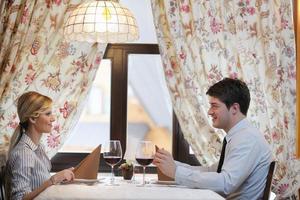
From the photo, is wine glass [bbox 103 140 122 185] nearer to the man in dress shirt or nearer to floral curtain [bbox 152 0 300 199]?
the man in dress shirt

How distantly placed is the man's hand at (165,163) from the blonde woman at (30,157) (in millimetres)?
399

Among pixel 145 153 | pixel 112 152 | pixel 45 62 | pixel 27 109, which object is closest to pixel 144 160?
pixel 145 153

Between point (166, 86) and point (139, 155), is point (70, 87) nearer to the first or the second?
point (166, 86)

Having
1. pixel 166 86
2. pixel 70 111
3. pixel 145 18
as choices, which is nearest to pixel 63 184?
pixel 70 111

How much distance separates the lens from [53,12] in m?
3.46

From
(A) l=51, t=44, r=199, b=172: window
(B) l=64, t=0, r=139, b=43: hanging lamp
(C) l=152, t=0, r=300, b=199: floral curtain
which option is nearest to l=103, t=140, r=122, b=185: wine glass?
(B) l=64, t=0, r=139, b=43: hanging lamp

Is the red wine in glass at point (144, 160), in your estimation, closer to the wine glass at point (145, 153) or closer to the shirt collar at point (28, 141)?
the wine glass at point (145, 153)

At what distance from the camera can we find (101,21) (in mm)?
2768

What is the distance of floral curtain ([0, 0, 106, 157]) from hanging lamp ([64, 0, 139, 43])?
571 millimetres

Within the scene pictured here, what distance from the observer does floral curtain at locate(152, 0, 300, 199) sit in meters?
3.39

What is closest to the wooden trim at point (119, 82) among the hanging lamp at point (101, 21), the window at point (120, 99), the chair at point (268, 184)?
the window at point (120, 99)

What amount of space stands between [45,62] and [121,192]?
1572mm

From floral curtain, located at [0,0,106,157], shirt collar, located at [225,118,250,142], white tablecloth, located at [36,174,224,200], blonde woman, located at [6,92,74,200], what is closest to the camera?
white tablecloth, located at [36,174,224,200]

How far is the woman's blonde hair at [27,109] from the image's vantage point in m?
2.62
